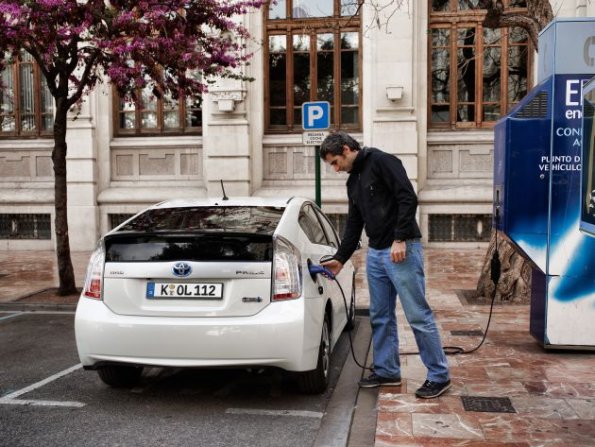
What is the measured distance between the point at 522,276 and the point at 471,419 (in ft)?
15.6

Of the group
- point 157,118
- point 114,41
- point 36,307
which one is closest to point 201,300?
point 114,41

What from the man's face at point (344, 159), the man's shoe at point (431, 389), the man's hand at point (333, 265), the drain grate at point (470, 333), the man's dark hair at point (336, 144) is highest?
the man's dark hair at point (336, 144)

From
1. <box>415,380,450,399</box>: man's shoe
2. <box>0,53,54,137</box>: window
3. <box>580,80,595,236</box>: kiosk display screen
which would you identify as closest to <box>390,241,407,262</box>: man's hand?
<box>415,380,450,399</box>: man's shoe

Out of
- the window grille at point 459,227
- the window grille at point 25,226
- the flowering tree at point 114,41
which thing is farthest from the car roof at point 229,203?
the window grille at point 25,226

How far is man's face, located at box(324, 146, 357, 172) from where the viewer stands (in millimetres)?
4887

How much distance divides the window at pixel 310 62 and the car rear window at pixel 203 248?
11351 mm

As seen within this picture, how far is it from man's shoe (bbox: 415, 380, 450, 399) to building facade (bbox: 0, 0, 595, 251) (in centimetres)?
1025

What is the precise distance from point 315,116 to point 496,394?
5.50 m

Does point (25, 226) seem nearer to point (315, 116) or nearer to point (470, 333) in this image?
point (315, 116)

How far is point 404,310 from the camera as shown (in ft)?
15.7

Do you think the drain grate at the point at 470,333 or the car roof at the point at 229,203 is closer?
the car roof at the point at 229,203

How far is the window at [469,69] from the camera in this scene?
605 inches

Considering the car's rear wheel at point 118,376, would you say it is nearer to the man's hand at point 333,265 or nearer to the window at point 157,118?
the man's hand at point 333,265

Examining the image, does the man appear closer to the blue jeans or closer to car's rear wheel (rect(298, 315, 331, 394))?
the blue jeans
